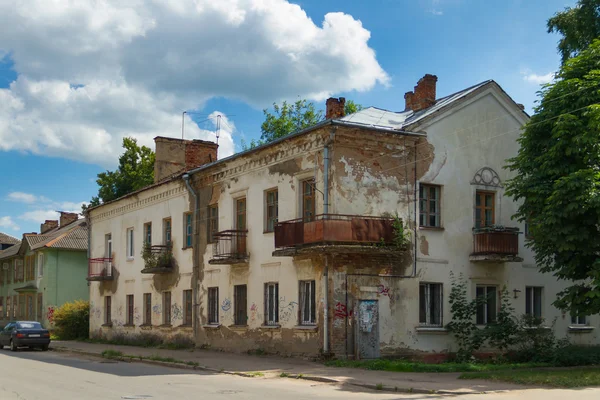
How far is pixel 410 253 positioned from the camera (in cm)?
2152

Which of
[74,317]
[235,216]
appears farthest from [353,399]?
[74,317]

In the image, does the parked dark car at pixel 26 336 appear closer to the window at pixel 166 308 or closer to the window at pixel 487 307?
the window at pixel 166 308

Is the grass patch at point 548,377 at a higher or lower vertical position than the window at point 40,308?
higher

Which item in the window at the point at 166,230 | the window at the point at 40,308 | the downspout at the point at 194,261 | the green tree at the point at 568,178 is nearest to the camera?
the green tree at the point at 568,178

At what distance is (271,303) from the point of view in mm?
23406

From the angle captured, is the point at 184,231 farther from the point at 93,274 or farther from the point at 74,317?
the point at 74,317

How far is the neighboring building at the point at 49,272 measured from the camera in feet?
150

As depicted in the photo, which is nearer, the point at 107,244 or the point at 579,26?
the point at 579,26

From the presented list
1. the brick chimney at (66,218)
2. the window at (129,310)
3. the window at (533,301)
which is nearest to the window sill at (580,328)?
the window at (533,301)

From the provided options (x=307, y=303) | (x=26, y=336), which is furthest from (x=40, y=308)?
(x=307, y=303)

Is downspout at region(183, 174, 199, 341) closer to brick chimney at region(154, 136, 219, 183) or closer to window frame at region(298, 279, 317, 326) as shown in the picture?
brick chimney at region(154, 136, 219, 183)

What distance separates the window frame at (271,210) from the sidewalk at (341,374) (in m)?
4.25

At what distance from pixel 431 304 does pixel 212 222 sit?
9316mm

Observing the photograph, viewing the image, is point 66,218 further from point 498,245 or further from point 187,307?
point 498,245
